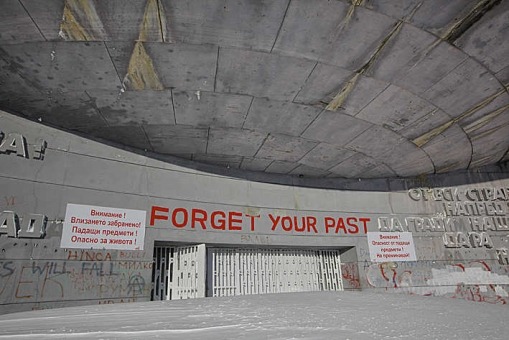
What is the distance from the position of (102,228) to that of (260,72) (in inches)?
209

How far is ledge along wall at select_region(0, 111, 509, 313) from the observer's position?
259 inches

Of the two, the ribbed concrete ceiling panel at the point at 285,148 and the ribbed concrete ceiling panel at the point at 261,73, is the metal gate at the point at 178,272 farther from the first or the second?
the ribbed concrete ceiling panel at the point at 261,73

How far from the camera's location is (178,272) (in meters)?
8.82

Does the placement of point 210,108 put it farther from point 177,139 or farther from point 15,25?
point 15,25

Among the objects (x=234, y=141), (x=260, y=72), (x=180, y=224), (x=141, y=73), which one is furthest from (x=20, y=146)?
(x=260, y=72)

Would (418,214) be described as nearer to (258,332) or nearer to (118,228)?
(118,228)

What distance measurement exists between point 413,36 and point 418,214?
25.3 feet

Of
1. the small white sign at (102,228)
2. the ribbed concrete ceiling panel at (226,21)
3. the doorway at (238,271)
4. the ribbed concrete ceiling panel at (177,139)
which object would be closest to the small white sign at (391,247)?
the doorway at (238,271)

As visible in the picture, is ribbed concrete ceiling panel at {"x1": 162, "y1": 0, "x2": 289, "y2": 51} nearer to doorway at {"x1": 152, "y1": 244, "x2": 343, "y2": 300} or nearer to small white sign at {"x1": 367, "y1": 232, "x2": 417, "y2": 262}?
doorway at {"x1": 152, "y1": 244, "x2": 343, "y2": 300}

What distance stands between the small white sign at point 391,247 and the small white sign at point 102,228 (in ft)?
24.5

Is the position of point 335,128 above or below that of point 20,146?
above

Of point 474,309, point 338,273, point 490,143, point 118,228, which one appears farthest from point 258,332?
point 490,143

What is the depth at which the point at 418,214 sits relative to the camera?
11.1 metres

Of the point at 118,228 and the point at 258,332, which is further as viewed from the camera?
the point at 118,228
